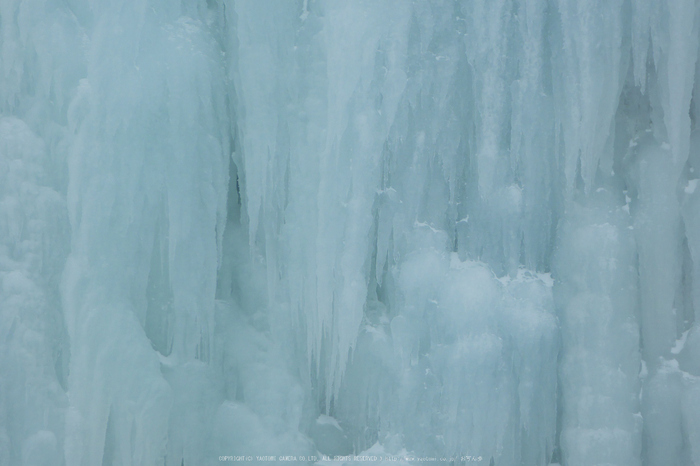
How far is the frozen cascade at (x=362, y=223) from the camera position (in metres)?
3.91

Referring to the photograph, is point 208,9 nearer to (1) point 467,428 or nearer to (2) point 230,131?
(2) point 230,131

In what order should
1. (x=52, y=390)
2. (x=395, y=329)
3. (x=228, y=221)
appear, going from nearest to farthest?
(x=52, y=390), (x=395, y=329), (x=228, y=221)

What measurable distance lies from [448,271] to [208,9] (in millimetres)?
2222

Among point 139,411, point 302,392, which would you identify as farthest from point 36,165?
point 302,392

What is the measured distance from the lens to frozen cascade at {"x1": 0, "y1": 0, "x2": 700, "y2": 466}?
3.91 m

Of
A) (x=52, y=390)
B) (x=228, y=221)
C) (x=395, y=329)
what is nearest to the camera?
(x=52, y=390)

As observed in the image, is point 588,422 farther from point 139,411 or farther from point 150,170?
point 150,170

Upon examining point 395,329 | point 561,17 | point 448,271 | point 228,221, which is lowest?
point 395,329

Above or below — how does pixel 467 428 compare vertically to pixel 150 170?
below

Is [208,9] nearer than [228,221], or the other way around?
[208,9]

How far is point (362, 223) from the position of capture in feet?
13.4

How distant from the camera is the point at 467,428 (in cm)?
398

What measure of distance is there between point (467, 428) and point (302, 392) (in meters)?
1.06

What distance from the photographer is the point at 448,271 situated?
4125 millimetres
